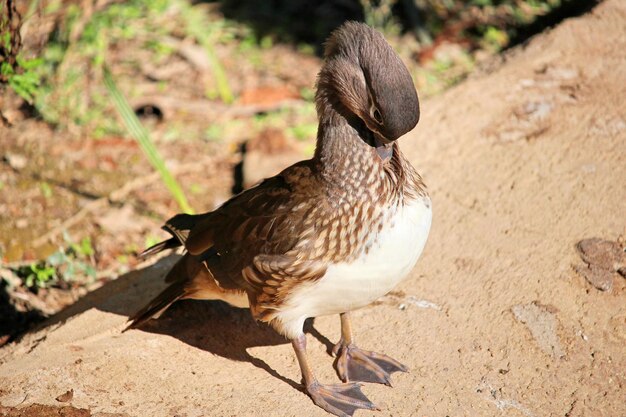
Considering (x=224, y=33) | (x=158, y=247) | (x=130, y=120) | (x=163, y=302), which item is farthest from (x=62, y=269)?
(x=224, y=33)

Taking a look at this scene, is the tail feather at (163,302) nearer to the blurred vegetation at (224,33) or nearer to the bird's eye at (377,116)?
the bird's eye at (377,116)

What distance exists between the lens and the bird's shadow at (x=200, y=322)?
404cm

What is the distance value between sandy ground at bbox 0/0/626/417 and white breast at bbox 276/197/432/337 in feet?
1.77

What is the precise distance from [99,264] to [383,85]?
321 cm

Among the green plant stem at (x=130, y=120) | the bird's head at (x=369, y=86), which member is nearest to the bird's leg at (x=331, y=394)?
the bird's head at (x=369, y=86)

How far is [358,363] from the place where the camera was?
152 inches

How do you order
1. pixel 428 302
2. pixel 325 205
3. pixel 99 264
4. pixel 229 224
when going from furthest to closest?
pixel 99 264 < pixel 428 302 < pixel 229 224 < pixel 325 205

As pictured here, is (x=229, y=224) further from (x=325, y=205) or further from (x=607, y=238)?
(x=607, y=238)

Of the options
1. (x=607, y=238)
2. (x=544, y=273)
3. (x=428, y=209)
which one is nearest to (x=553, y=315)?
(x=544, y=273)

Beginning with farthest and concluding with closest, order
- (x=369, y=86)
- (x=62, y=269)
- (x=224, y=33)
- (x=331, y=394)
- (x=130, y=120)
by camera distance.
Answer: (x=224, y=33) → (x=62, y=269) → (x=130, y=120) → (x=331, y=394) → (x=369, y=86)

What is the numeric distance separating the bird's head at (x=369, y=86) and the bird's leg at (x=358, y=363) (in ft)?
3.50

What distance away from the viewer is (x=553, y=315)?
397cm

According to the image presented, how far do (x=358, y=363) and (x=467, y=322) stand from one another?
0.63 meters

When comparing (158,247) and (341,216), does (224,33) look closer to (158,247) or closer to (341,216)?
(158,247)
